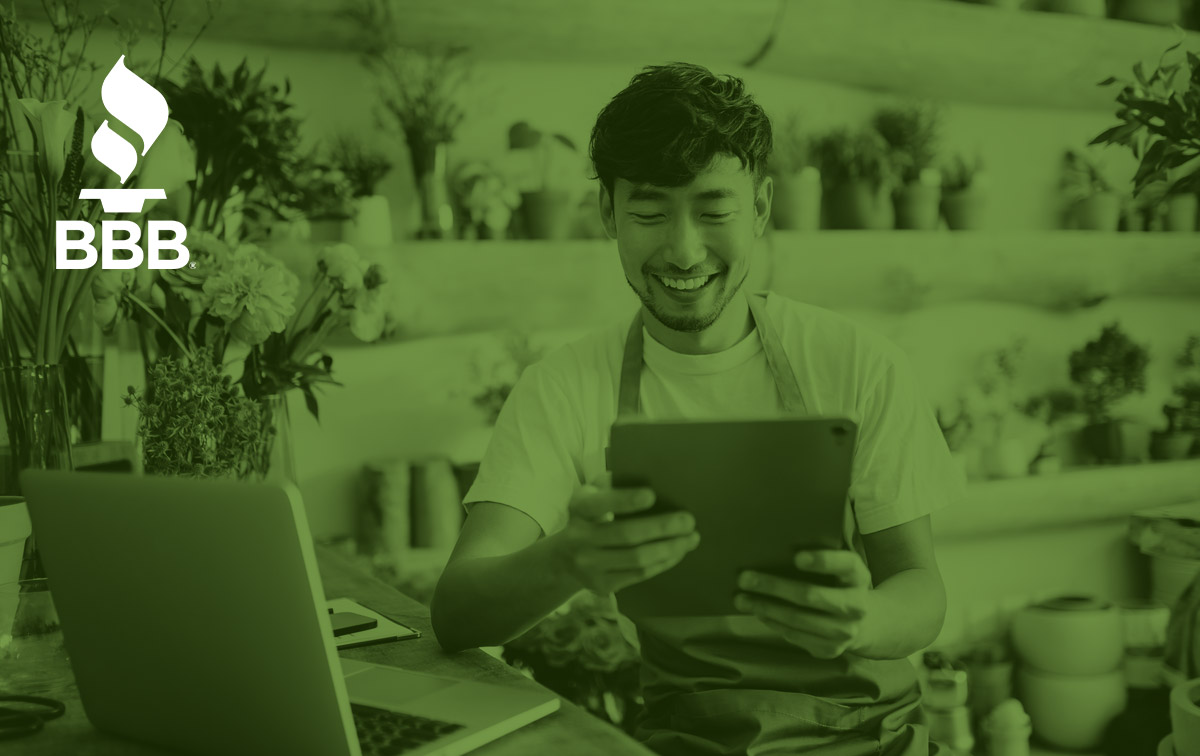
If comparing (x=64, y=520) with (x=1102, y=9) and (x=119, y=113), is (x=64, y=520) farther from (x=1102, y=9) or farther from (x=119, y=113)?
(x=1102, y=9)

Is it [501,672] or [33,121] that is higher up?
[33,121]

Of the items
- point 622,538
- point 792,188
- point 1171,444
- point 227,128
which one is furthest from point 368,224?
point 1171,444

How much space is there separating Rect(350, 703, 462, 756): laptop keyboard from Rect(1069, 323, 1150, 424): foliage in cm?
333

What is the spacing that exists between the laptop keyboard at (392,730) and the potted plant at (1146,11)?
3.87 metres

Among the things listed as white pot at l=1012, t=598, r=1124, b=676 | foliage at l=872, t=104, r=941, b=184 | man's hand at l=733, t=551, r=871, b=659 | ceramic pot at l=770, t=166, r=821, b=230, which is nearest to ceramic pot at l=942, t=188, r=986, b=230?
foliage at l=872, t=104, r=941, b=184

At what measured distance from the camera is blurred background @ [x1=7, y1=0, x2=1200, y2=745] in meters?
1.74

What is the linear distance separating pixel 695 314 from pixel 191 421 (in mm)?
793

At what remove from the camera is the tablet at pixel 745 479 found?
1.06 metres

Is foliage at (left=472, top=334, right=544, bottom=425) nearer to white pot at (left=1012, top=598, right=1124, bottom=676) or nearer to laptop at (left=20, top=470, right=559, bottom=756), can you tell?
laptop at (left=20, top=470, right=559, bottom=756)

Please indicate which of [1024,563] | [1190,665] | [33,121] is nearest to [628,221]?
[33,121]

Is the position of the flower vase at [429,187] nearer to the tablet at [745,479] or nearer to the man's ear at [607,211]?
the man's ear at [607,211]

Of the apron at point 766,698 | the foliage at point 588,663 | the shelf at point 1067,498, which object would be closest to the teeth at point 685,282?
the apron at point 766,698

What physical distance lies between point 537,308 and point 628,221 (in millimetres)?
1218

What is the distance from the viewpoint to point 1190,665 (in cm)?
228
